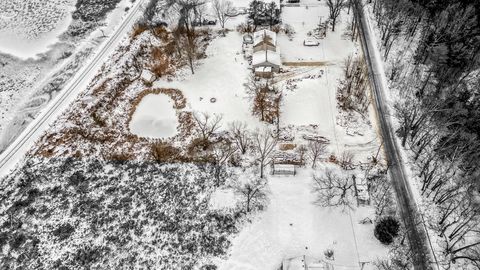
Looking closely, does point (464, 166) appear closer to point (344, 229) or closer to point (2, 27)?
point (344, 229)

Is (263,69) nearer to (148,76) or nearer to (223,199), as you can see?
(148,76)

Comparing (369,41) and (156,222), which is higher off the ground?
(369,41)

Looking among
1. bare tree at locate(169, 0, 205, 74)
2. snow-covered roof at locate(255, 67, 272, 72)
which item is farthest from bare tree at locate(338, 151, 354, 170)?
bare tree at locate(169, 0, 205, 74)

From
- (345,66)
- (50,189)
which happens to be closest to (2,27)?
(50,189)

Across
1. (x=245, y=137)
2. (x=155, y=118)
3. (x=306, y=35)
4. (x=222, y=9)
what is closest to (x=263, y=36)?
(x=306, y=35)

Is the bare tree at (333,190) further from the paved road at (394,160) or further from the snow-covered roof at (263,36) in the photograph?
the snow-covered roof at (263,36)

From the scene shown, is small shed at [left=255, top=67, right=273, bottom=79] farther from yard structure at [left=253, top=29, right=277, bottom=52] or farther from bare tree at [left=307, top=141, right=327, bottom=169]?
bare tree at [left=307, top=141, right=327, bottom=169]
